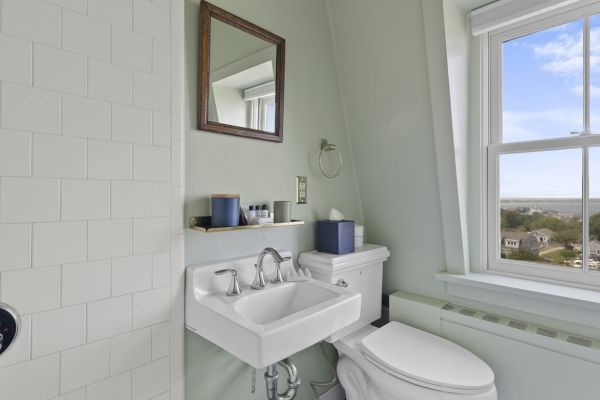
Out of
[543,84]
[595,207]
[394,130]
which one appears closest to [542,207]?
[595,207]

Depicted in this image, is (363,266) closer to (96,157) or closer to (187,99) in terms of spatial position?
(187,99)

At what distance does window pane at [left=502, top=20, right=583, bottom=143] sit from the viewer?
1367 mm

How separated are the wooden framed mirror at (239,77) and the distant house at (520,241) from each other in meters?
1.27

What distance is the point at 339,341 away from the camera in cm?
154

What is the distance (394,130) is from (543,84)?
0.70m

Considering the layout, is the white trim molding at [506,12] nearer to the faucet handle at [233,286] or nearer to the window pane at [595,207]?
the window pane at [595,207]

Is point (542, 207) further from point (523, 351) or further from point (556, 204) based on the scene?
point (523, 351)

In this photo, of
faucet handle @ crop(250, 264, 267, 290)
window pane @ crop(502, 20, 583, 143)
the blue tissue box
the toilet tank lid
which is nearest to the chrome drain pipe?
faucet handle @ crop(250, 264, 267, 290)

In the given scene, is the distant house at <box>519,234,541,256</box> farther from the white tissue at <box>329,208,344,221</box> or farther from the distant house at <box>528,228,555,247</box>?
the white tissue at <box>329,208,344,221</box>

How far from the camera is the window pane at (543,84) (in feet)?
4.49

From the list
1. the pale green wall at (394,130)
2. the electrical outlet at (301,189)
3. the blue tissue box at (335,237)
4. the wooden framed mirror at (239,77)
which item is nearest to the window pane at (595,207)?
the pale green wall at (394,130)

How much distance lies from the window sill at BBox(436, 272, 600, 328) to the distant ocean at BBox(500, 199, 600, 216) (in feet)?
1.15

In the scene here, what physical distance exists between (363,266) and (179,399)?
3.37 ft

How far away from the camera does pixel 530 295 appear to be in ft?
4.48
